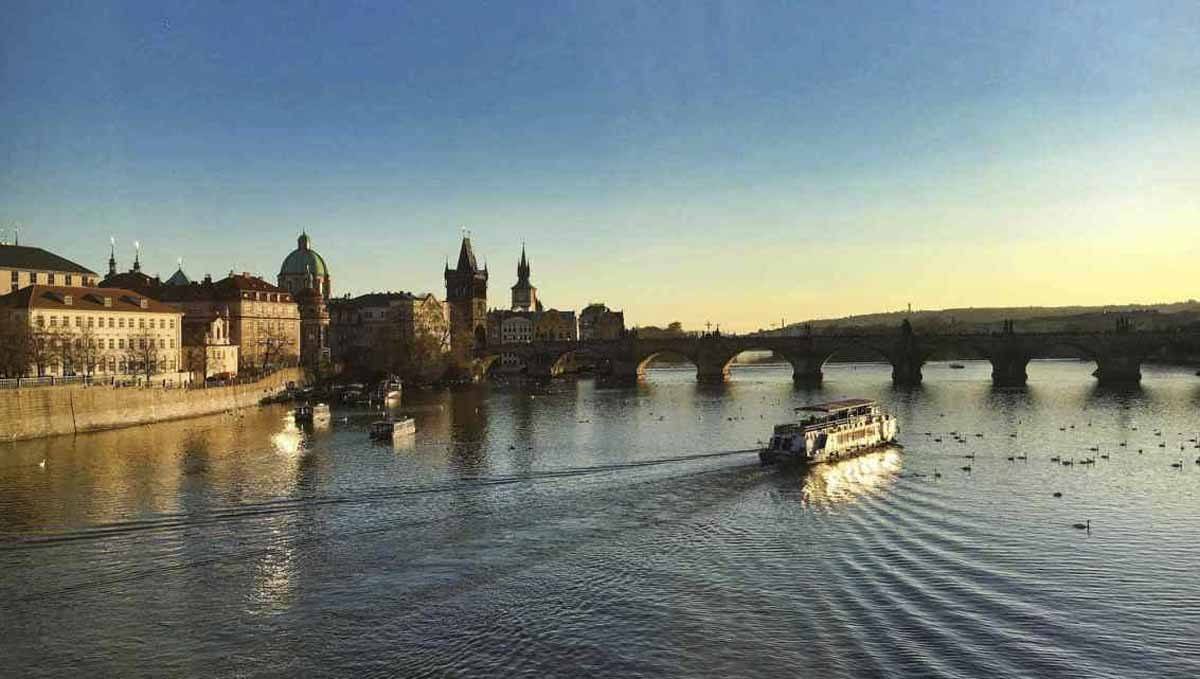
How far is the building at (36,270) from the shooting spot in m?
126

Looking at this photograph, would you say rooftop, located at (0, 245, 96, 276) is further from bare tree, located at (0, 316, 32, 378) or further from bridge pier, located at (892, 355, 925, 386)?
bridge pier, located at (892, 355, 925, 386)

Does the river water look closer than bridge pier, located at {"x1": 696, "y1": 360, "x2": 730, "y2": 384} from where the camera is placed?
Yes

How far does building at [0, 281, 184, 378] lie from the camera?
103 metres

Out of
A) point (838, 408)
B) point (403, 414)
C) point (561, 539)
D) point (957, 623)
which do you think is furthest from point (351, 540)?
point (403, 414)

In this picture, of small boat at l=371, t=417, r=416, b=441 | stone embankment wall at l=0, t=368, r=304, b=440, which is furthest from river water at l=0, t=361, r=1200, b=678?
small boat at l=371, t=417, r=416, b=441

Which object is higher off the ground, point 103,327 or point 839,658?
point 103,327

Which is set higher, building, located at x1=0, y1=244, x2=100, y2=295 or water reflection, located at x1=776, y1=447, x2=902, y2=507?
building, located at x1=0, y1=244, x2=100, y2=295

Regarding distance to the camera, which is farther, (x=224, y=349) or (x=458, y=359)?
(x=458, y=359)

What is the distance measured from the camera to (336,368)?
171000mm

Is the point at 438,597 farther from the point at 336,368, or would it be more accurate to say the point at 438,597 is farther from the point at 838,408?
the point at 336,368

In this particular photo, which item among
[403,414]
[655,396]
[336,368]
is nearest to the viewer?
[403,414]

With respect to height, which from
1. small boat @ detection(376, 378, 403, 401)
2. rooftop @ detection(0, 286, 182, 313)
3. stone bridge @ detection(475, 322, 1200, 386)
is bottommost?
small boat @ detection(376, 378, 403, 401)

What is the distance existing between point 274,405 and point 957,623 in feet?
363

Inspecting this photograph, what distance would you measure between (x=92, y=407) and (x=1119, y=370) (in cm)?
15296
